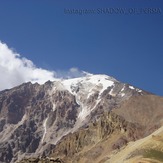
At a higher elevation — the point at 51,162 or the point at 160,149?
the point at 160,149

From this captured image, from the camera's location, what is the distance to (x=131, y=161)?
331ft

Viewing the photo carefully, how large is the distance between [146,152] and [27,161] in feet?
97.7

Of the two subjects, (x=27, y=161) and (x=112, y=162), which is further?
(x=112, y=162)

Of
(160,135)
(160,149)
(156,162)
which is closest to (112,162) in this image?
(160,135)

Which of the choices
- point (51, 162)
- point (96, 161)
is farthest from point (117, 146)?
point (51, 162)

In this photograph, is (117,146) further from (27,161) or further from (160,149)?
(27,161)


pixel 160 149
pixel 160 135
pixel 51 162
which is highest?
pixel 160 135

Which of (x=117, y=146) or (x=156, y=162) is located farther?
(x=117, y=146)

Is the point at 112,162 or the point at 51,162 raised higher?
the point at 112,162

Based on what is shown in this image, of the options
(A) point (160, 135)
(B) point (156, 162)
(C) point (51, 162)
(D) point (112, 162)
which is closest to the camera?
(C) point (51, 162)

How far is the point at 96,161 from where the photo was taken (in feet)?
626

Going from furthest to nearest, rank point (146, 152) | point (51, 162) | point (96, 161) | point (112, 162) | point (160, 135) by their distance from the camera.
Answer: point (96, 161), point (112, 162), point (160, 135), point (146, 152), point (51, 162)

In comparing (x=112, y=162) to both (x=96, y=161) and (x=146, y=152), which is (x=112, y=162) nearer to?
(x=146, y=152)

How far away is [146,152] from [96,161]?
87.4m
